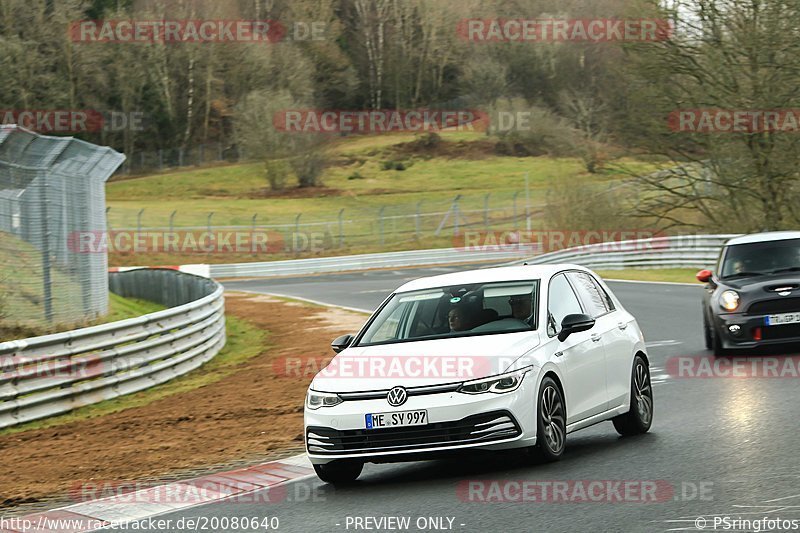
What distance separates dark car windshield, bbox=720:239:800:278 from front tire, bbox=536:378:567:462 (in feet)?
26.2

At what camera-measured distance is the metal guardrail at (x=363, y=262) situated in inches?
2349

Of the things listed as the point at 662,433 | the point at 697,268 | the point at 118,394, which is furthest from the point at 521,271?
the point at 697,268

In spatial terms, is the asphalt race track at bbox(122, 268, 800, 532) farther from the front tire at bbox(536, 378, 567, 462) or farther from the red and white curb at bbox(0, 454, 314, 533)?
the red and white curb at bbox(0, 454, 314, 533)

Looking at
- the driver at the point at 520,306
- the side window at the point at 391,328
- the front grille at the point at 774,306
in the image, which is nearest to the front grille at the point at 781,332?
the front grille at the point at 774,306

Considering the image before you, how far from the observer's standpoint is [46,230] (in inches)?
724

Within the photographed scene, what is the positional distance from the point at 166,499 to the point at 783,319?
920cm

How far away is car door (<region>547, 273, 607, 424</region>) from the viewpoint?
9086 mm

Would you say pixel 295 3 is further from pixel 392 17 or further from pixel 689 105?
pixel 689 105

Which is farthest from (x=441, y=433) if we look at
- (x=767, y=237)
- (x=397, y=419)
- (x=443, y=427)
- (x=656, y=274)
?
(x=656, y=274)

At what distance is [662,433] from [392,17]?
122m

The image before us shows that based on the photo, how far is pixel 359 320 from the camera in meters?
26.2

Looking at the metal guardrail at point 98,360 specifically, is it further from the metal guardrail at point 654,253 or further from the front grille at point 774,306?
the metal guardrail at point 654,253

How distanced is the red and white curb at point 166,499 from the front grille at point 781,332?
7.55 meters

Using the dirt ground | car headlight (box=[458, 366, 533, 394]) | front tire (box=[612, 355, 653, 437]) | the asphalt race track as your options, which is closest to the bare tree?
the dirt ground
